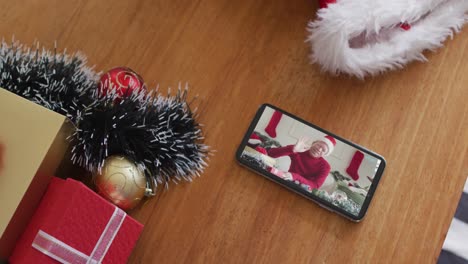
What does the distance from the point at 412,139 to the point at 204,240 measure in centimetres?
37

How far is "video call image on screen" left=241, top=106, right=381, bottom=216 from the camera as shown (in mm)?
736

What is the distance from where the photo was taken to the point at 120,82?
28.1 inches

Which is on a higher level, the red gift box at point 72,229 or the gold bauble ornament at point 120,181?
the gold bauble ornament at point 120,181

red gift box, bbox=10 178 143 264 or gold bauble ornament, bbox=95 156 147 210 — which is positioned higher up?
gold bauble ornament, bbox=95 156 147 210

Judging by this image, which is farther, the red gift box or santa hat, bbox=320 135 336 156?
santa hat, bbox=320 135 336 156

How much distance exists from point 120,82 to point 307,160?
0.32 meters

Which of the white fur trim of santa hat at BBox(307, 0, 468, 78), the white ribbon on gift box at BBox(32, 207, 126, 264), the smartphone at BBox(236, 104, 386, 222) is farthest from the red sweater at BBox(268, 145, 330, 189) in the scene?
the white ribbon on gift box at BBox(32, 207, 126, 264)

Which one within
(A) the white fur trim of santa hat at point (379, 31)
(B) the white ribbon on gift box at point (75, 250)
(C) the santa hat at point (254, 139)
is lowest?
(B) the white ribbon on gift box at point (75, 250)

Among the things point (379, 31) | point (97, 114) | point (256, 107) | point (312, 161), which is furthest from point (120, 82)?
point (379, 31)

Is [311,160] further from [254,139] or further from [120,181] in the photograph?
[120,181]

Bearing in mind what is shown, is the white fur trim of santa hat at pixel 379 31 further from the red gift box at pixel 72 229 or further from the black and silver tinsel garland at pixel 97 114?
the red gift box at pixel 72 229

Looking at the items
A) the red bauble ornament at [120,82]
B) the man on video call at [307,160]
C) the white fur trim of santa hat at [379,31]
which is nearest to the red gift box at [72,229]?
the red bauble ornament at [120,82]

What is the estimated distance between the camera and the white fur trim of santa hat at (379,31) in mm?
746

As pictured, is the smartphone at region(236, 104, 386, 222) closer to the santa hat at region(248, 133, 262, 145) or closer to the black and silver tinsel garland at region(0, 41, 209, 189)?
the santa hat at region(248, 133, 262, 145)
